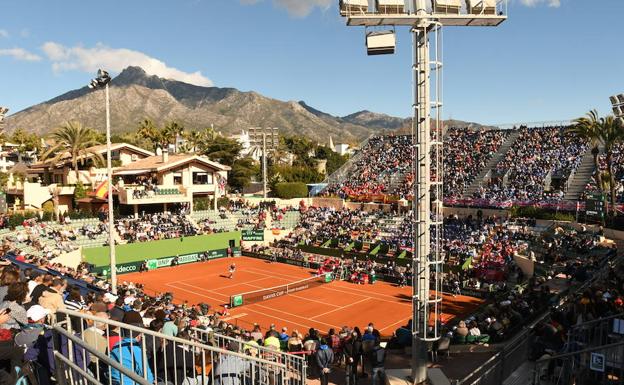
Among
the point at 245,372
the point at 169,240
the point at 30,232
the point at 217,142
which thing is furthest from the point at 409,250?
the point at 217,142

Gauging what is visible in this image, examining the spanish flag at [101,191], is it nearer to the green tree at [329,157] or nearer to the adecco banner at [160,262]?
the adecco banner at [160,262]

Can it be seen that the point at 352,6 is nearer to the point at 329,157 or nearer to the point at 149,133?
the point at 149,133

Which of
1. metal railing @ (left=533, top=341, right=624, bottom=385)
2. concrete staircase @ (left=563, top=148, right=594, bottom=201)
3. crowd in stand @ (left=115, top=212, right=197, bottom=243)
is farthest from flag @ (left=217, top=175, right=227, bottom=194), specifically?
metal railing @ (left=533, top=341, right=624, bottom=385)

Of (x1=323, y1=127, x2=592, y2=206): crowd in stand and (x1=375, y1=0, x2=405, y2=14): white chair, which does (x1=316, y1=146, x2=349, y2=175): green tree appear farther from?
(x1=375, y1=0, x2=405, y2=14): white chair

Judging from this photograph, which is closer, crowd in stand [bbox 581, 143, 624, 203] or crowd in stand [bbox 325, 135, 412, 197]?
crowd in stand [bbox 581, 143, 624, 203]

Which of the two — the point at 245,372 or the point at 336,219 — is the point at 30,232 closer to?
the point at 336,219

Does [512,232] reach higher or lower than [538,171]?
lower

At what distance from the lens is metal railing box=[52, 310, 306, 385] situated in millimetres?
4102

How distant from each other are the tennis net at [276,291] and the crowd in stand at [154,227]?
16724mm

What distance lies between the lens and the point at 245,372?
7.79 m

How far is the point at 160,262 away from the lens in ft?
145

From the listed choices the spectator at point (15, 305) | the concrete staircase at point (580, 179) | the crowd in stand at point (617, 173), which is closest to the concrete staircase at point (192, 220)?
the concrete staircase at point (580, 179)

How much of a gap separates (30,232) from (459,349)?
118 feet

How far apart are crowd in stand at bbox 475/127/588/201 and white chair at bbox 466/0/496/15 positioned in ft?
123
